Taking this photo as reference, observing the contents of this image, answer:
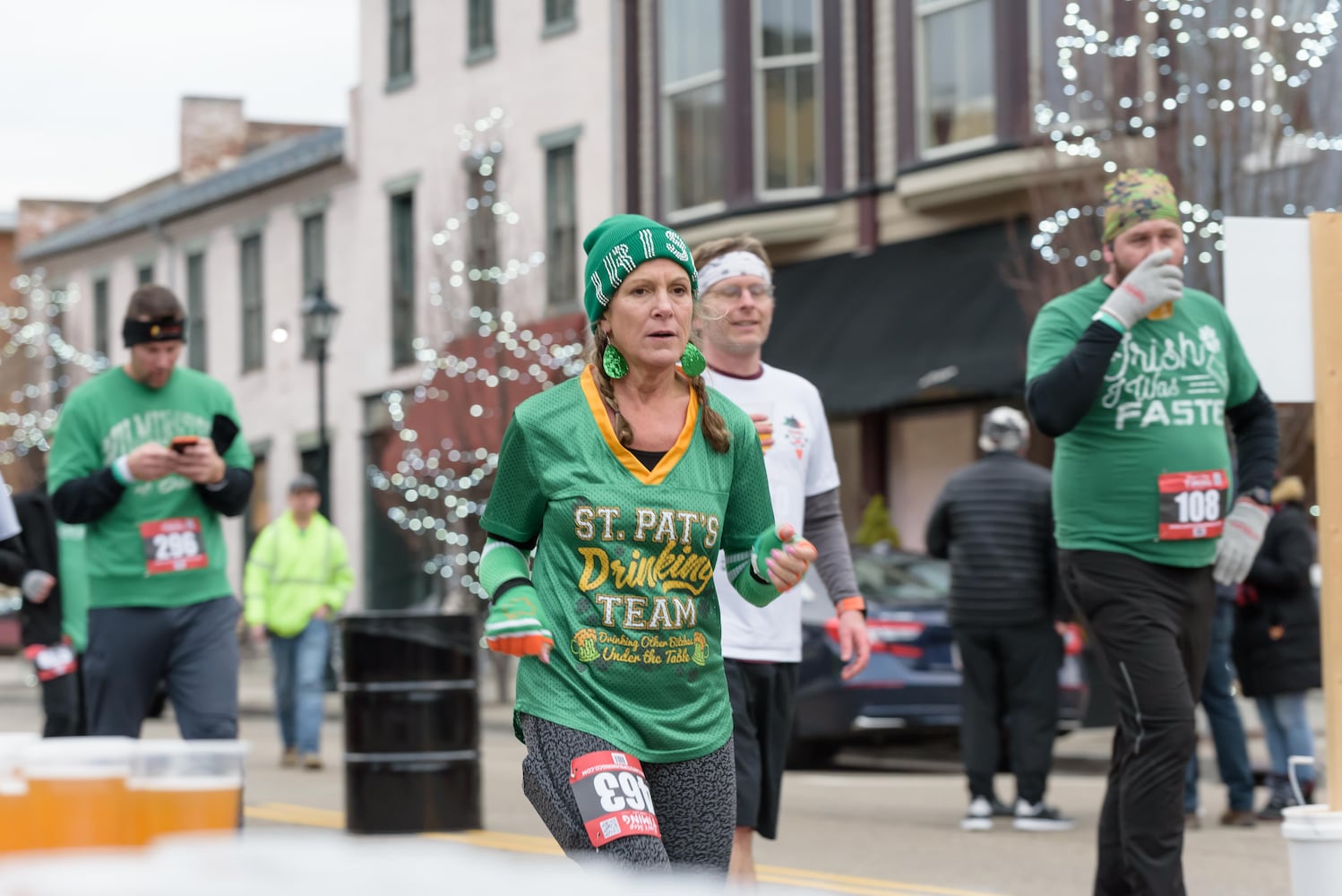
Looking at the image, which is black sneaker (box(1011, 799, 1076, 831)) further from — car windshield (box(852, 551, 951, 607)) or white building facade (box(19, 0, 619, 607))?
white building facade (box(19, 0, 619, 607))

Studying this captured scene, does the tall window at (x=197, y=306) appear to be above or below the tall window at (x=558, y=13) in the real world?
below

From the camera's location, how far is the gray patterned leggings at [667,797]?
13.7ft

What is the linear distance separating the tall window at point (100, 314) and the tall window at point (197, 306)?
3191mm

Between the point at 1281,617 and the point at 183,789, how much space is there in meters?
9.77

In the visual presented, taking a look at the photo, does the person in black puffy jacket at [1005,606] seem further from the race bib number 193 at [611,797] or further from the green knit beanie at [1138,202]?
the race bib number 193 at [611,797]

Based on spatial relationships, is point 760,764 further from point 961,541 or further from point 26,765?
point 961,541

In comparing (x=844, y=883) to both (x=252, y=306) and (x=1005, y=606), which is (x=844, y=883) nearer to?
(x=1005, y=606)

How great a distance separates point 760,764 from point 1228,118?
10818 mm

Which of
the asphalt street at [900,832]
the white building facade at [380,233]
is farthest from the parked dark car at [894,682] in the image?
the white building facade at [380,233]

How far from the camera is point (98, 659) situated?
23.2 ft

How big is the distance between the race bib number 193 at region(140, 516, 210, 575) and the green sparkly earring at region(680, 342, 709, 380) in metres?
3.02

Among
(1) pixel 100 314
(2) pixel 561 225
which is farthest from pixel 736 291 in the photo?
(1) pixel 100 314

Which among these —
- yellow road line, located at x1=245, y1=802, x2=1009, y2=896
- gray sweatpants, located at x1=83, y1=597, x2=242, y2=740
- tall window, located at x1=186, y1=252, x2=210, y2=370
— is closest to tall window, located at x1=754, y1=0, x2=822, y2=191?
yellow road line, located at x1=245, y1=802, x2=1009, y2=896

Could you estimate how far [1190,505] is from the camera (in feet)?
19.6
